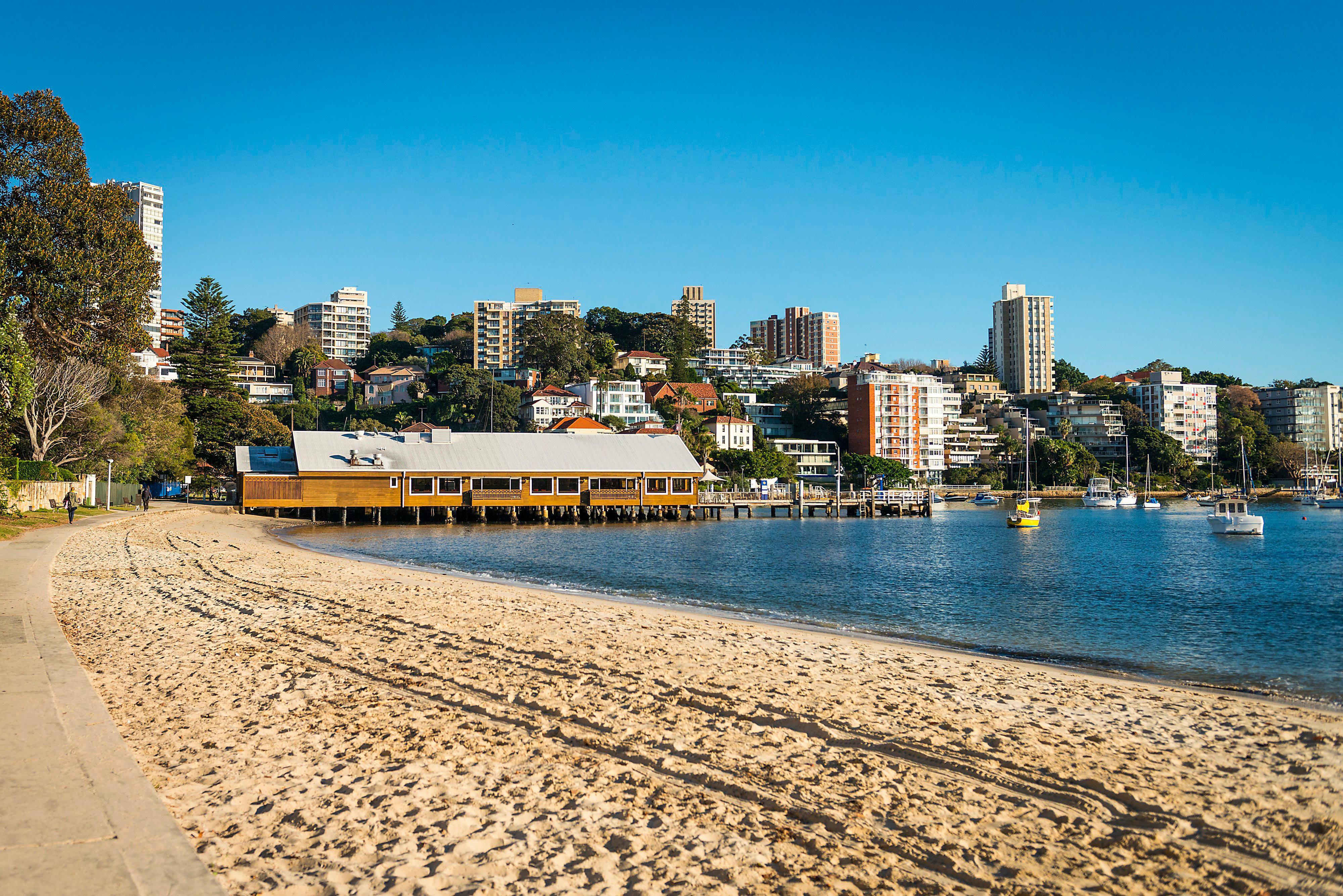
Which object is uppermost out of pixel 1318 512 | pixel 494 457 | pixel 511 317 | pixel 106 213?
pixel 511 317

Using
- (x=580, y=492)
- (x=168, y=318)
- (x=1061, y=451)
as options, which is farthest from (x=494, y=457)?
(x=168, y=318)

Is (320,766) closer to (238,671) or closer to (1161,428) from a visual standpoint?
(238,671)

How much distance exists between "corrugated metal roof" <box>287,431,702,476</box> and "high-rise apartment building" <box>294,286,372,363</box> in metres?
108

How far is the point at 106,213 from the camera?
26.8m

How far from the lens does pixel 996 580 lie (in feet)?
93.9

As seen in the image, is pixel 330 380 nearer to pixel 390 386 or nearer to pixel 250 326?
pixel 390 386

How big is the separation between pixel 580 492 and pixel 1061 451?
9228 cm

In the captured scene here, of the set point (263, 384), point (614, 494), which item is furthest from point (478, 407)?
point (614, 494)

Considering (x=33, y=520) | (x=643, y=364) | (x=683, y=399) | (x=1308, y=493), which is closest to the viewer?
(x=33, y=520)

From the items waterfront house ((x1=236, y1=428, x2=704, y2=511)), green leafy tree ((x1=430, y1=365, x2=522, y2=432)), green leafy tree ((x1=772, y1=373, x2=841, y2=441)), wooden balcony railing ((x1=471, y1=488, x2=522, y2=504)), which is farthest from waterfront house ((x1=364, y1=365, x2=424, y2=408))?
wooden balcony railing ((x1=471, y1=488, x2=522, y2=504))

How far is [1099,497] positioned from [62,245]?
4034 inches

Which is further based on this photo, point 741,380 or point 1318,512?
point 741,380

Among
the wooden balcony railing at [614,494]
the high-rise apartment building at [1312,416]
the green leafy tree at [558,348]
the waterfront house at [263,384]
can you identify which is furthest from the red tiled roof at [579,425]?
the high-rise apartment building at [1312,416]

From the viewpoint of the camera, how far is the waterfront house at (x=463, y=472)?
57.6 metres
